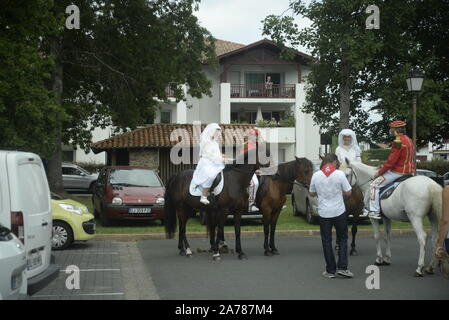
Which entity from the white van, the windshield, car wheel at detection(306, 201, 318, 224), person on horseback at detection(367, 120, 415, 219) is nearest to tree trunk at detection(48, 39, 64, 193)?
the windshield

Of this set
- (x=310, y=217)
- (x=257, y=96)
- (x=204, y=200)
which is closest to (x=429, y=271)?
(x=204, y=200)

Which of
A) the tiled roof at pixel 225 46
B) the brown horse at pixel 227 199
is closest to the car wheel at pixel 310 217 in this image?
the brown horse at pixel 227 199

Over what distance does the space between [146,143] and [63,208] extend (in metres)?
16.9

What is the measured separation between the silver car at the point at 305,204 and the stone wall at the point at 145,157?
35.3 ft

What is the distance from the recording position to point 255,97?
2105 inches

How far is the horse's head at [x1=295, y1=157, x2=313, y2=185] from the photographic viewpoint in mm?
13539

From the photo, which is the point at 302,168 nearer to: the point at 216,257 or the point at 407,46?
the point at 216,257

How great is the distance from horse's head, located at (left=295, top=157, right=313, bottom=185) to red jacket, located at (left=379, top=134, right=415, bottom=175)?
1992 millimetres

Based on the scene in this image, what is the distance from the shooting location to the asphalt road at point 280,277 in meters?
9.16

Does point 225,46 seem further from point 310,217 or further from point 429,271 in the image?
point 429,271

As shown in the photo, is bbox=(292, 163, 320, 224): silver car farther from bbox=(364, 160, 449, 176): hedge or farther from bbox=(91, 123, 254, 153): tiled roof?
bbox=(364, 160, 449, 176): hedge

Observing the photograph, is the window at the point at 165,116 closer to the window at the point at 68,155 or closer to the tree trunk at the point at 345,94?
the window at the point at 68,155

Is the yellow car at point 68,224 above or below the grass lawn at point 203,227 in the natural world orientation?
above

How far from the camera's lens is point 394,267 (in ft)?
39.0
